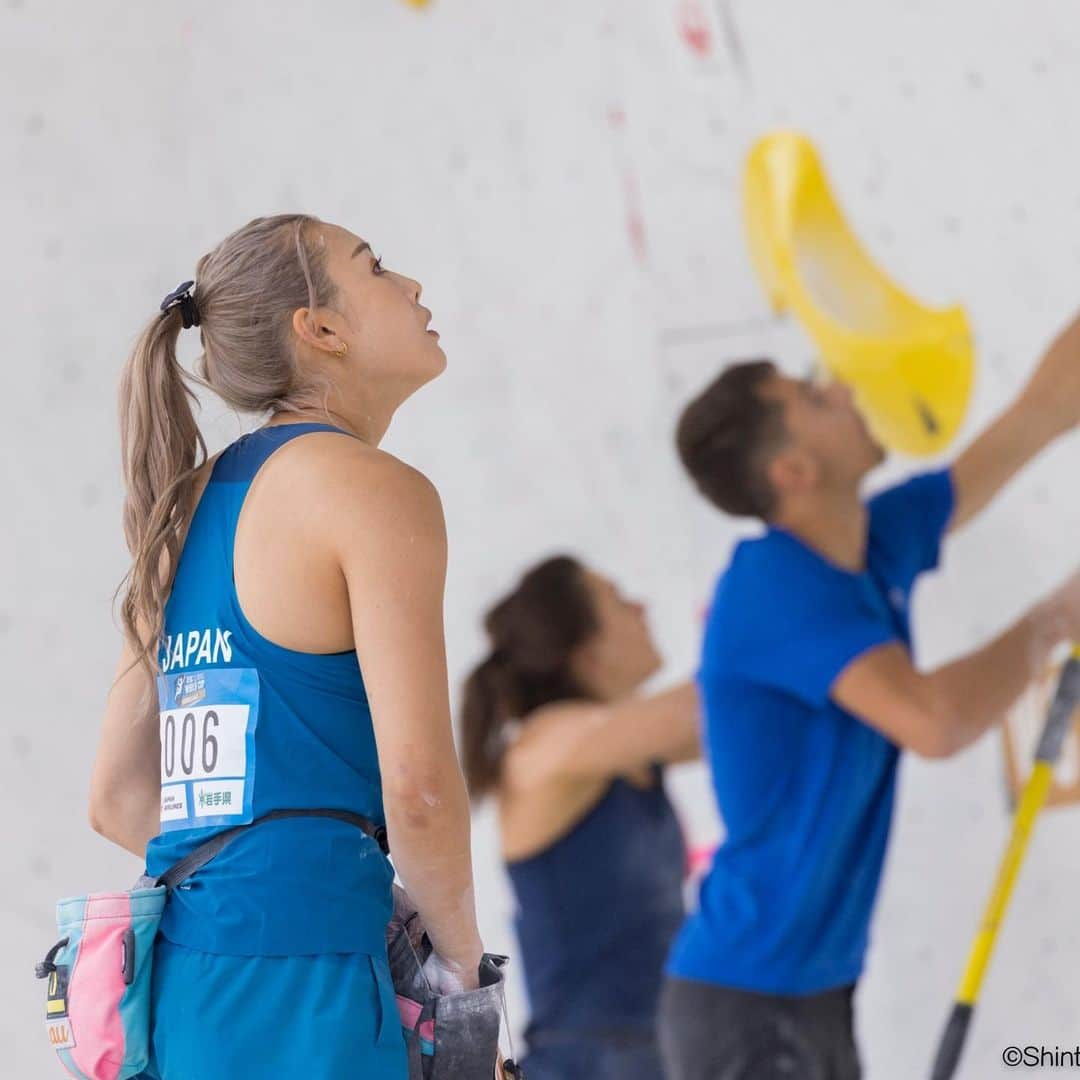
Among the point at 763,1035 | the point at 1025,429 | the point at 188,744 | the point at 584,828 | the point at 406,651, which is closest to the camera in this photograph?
the point at 406,651

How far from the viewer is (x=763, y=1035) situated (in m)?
2.06

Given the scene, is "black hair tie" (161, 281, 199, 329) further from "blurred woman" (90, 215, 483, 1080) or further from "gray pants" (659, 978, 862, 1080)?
"gray pants" (659, 978, 862, 1080)

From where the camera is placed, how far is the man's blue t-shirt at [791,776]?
81.9 inches

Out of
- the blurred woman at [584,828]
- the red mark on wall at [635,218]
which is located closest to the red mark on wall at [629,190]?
the red mark on wall at [635,218]

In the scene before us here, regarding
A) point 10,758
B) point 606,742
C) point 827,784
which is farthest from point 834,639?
point 10,758

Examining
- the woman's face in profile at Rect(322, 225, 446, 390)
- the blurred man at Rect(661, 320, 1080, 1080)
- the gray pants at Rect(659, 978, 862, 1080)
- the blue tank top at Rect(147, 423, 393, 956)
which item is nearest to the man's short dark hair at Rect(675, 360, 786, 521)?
the blurred man at Rect(661, 320, 1080, 1080)

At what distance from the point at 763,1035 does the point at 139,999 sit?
1165mm

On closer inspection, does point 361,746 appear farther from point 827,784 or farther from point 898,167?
point 898,167

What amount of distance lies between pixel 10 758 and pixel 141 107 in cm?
120

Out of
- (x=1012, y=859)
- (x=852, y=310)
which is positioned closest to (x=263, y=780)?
(x=1012, y=859)

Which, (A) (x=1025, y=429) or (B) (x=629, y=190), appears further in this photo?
(B) (x=629, y=190)

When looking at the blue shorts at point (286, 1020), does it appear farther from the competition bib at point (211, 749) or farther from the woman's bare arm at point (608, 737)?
the woman's bare arm at point (608, 737)

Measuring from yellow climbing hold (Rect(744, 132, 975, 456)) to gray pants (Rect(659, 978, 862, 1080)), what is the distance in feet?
2.72

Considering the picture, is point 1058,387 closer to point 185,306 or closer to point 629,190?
point 629,190
